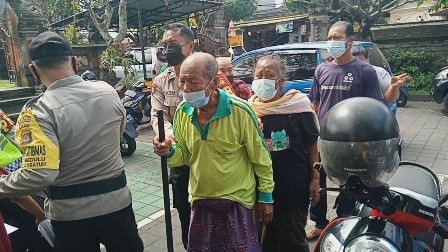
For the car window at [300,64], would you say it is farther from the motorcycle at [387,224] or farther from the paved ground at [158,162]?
the motorcycle at [387,224]

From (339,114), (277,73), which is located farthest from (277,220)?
(339,114)

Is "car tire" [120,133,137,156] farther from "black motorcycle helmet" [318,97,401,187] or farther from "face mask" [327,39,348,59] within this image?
"black motorcycle helmet" [318,97,401,187]

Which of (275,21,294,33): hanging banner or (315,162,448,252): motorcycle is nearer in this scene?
(315,162,448,252): motorcycle

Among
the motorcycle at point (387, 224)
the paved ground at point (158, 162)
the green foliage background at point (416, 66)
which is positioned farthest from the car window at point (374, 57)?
the motorcycle at point (387, 224)

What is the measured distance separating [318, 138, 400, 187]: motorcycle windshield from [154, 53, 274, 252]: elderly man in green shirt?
0.69 m

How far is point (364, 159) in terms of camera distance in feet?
4.68

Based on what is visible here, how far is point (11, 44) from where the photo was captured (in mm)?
8148

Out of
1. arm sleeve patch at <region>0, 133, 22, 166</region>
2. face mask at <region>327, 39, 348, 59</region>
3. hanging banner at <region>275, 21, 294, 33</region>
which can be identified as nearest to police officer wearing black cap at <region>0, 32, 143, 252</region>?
arm sleeve patch at <region>0, 133, 22, 166</region>

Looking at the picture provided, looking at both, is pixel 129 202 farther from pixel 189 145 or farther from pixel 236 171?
pixel 236 171

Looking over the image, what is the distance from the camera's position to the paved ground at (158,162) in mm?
3836

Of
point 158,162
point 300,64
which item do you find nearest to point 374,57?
point 300,64

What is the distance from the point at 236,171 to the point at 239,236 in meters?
0.36

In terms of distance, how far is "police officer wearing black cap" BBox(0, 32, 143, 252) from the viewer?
190 centimetres

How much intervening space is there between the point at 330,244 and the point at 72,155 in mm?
1348
